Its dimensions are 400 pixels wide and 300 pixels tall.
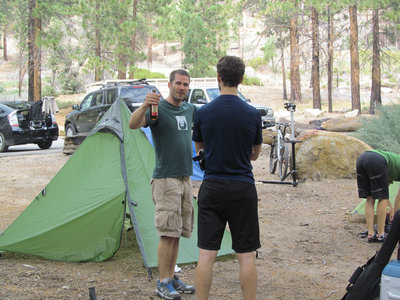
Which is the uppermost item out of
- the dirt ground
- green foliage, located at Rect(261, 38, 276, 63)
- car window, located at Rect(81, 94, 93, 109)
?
green foliage, located at Rect(261, 38, 276, 63)

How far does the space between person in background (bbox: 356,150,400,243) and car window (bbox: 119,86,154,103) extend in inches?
378

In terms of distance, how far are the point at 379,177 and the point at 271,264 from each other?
1594mm

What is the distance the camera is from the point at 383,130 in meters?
12.6

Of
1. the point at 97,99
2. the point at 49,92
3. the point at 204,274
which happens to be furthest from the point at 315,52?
the point at 204,274

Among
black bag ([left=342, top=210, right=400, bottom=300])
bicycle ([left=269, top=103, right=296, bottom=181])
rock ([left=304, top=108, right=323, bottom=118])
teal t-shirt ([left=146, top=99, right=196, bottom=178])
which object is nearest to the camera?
black bag ([left=342, top=210, right=400, bottom=300])

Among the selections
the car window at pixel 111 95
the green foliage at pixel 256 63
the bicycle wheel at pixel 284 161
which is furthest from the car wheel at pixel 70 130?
the green foliage at pixel 256 63

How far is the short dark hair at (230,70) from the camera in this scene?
3482 mm

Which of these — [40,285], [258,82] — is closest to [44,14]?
[40,285]

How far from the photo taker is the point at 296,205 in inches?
331

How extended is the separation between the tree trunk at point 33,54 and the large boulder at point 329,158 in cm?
1669

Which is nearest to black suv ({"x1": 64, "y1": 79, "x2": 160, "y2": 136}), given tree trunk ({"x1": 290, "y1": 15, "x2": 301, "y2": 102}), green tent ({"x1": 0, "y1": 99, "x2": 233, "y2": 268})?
green tent ({"x1": 0, "y1": 99, "x2": 233, "y2": 268})

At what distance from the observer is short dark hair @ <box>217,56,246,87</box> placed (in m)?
3.48

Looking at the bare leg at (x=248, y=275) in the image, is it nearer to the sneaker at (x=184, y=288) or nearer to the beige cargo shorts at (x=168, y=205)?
the beige cargo shorts at (x=168, y=205)

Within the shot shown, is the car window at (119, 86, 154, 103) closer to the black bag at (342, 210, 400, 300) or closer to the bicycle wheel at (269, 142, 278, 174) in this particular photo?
the bicycle wheel at (269, 142, 278, 174)
